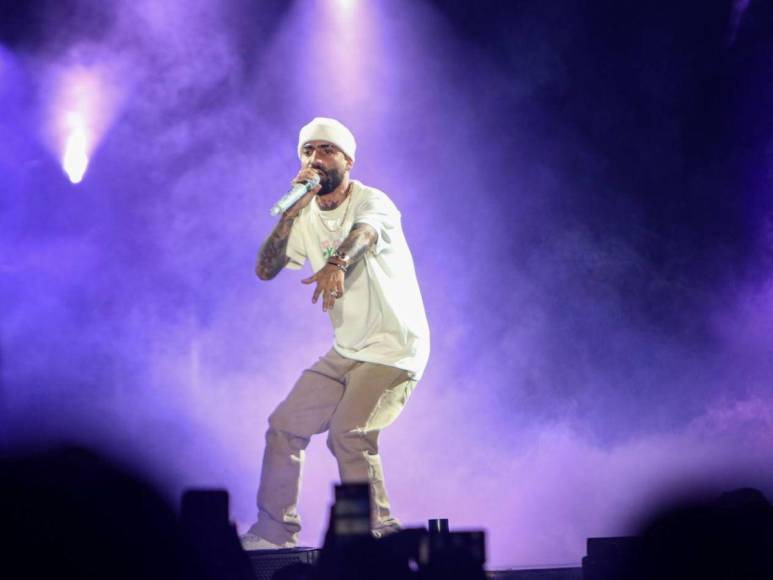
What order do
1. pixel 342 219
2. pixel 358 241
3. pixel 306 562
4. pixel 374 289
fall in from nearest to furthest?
→ pixel 306 562
pixel 358 241
pixel 374 289
pixel 342 219

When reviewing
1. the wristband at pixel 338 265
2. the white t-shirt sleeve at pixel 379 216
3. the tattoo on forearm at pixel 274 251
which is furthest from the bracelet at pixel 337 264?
the tattoo on forearm at pixel 274 251

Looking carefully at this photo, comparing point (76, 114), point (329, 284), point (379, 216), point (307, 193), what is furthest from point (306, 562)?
point (76, 114)

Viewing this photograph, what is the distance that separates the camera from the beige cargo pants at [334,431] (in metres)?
4.43

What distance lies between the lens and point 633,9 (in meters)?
6.88

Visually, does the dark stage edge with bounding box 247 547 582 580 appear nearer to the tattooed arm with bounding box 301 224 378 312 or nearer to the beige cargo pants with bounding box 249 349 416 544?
the beige cargo pants with bounding box 249 349 416 544

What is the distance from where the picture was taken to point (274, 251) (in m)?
4.90

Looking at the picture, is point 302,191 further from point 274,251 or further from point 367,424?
point 367,424

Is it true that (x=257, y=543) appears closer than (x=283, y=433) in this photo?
Yes

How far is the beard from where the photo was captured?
15.8 feet

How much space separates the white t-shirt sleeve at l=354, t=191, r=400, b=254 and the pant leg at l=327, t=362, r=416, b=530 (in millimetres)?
579

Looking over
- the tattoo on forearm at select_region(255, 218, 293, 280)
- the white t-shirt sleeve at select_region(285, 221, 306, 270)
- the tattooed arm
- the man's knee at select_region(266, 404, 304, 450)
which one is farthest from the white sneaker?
the white t-shirt sleeve at select_region(285, 221, 306, 270)

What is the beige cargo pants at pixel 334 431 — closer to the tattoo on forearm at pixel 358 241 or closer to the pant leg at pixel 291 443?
the pant leg at pixel 291 443

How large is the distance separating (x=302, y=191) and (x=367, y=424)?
109 cm

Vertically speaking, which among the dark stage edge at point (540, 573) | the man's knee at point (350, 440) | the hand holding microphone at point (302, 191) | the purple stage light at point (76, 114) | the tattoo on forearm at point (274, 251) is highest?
the purple stage light at point (76, 114)
